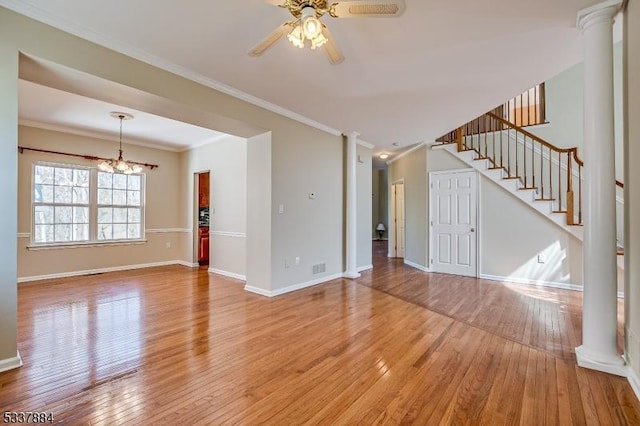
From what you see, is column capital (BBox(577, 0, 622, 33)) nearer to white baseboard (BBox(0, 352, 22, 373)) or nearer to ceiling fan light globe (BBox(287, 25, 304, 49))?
ceiling fan light globe (BBox(287, 25, 304, 49))

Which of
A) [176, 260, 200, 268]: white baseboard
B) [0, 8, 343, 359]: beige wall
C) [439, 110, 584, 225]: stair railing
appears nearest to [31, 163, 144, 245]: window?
[176, 260, 200, 268]: white baseboard

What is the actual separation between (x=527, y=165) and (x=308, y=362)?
546cm

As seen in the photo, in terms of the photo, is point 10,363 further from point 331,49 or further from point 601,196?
point 601,196

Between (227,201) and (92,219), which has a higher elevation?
(227,201)

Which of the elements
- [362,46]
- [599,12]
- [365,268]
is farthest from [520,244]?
[362,46]

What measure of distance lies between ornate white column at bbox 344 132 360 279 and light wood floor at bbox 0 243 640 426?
135cm

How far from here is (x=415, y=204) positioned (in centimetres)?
670

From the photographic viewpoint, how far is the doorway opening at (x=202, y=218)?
22.4 ft

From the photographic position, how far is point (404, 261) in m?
7.24

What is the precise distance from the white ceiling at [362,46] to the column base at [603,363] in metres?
2.58

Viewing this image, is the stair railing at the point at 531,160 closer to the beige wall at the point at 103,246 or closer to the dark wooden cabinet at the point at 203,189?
the dark wooden cabinet at the point at 203,189

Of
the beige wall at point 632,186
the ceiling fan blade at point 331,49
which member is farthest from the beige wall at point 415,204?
the ceiling fan blade at point 331,49

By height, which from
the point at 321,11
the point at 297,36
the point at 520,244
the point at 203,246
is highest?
the point at 321,11

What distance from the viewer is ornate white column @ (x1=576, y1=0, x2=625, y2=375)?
7.28 ft
